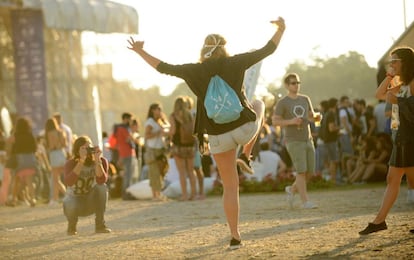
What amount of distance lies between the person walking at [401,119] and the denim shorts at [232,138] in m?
1.26

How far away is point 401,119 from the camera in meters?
9.25

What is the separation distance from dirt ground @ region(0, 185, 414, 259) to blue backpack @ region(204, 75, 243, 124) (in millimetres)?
1120

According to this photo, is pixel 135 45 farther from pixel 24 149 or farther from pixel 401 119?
pixel 24 149

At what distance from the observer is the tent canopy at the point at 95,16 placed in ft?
146

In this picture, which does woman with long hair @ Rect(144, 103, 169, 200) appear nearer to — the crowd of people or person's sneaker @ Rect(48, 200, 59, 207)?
the crowd of people

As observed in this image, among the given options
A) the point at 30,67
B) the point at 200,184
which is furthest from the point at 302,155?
the point at 30,67

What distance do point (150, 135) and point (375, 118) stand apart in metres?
6.24

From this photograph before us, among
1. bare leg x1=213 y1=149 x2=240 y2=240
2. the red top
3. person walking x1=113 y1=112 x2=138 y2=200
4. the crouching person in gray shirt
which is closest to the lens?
bare leg x1=213 y1=149 x2=240 y2=240

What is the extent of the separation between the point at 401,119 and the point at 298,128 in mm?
4813

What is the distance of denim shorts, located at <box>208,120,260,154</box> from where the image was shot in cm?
896

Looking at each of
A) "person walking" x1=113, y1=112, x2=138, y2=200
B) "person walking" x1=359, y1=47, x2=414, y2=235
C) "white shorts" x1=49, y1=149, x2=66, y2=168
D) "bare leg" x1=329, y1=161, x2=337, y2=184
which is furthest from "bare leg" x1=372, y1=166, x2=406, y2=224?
"bare leg" x1=329, y1=161, x2=337, y2=184

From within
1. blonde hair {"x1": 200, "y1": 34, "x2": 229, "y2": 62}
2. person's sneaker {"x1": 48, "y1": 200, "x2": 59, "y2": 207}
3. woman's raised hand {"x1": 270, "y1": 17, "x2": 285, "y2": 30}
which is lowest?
person's sneaker {"x1": 48, "y1": 200, "x2": 59, "y2": 207}

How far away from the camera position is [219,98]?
893 centimetres

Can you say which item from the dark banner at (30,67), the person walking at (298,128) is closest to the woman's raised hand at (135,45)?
the person walking at (298,128)
